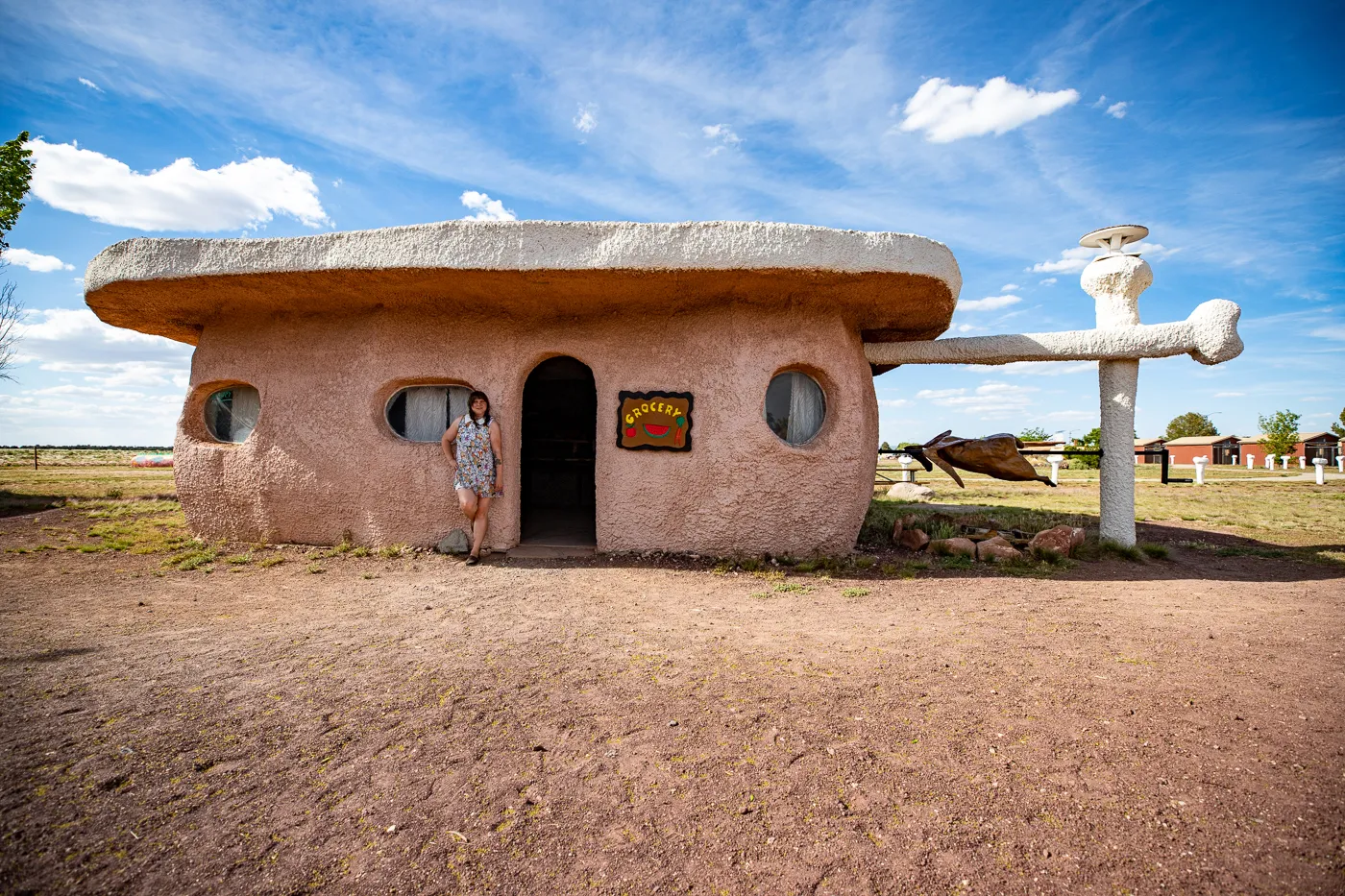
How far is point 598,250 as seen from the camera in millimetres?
5531

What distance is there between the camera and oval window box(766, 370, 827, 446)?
6684mm

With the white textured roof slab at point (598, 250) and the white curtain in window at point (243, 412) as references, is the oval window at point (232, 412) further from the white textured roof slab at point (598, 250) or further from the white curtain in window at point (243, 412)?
the white textured roof slab at point (598, 250)

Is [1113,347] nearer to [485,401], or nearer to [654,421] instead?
[654,421]

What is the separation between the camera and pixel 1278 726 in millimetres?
2639

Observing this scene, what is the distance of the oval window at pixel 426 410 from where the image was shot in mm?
6902

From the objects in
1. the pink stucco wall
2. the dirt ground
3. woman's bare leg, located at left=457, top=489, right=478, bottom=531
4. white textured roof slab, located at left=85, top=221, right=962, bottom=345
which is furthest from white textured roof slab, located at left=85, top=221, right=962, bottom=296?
the dirt ground

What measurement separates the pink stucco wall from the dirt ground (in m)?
1.87

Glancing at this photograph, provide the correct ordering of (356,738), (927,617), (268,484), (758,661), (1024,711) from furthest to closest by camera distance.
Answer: (268,484), (927,617), (758,661), (1024,711), (356,738)

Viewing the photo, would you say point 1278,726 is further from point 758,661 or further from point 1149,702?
point 758,661

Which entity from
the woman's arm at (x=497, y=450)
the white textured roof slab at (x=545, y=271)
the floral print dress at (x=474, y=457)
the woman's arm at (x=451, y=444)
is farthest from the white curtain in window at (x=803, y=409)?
the woman's arm at (x=451, y=444)

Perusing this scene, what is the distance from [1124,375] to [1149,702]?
16.8 ft

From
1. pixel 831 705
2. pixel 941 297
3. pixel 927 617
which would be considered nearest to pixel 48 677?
pixel 831 705

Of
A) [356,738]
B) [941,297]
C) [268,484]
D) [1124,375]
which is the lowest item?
[356,738]

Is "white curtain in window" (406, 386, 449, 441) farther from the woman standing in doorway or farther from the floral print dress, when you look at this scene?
the floral print dress
